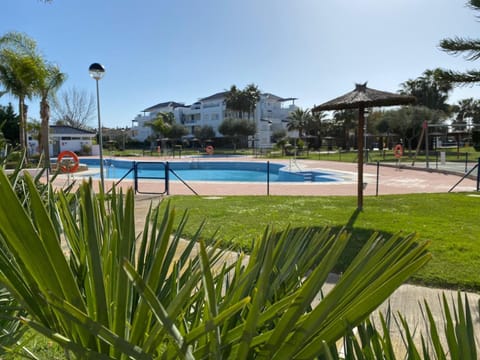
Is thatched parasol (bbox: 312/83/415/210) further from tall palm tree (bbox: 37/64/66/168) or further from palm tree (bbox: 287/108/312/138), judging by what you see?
palm tree (bbox: 287/108/312/138)

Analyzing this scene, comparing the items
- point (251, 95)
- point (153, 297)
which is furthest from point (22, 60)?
point (251, 95)

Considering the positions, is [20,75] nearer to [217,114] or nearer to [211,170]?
[211,170]

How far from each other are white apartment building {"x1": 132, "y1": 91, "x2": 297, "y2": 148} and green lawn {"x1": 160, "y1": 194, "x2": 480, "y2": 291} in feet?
190

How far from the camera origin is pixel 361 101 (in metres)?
8.59

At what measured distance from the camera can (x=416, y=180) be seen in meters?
18.1

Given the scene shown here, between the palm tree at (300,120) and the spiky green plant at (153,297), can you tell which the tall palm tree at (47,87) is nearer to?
the spiky green plant at (153,297)

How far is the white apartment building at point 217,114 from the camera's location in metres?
73.6

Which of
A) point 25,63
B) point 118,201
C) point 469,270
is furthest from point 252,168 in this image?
point 118,201

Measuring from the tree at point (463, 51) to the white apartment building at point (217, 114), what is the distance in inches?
2304

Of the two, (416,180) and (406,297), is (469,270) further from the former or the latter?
(416,180)

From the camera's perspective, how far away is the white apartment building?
73.6 metres

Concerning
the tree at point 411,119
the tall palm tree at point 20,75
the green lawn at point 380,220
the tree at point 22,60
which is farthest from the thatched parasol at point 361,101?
the tree at point 411,119

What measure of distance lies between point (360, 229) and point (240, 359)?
22.7 feet

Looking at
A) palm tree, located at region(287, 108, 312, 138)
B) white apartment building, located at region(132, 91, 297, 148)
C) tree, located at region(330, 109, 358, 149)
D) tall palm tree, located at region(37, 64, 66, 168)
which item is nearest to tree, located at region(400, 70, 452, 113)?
tree, located at region(330, 109, 358, 149)
